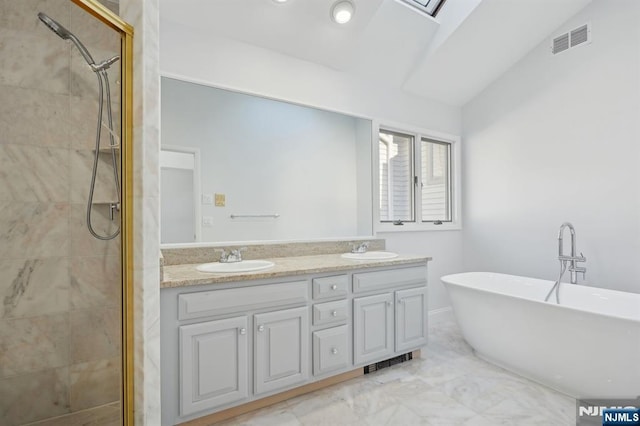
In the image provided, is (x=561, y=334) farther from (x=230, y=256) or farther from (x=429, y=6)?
(x=429, y=6)

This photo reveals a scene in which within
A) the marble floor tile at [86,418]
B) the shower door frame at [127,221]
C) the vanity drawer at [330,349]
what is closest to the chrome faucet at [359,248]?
the vanity drawer at [330,349]

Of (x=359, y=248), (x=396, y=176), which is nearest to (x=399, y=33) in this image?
(x=396, y=176)

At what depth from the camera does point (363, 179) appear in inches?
114

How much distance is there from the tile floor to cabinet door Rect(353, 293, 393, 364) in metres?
0.16

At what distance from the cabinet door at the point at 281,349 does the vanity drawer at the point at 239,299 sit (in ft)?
0.24

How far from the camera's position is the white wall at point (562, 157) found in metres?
2.39

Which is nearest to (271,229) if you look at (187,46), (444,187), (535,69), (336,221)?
(336,221)

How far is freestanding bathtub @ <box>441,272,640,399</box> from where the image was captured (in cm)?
165

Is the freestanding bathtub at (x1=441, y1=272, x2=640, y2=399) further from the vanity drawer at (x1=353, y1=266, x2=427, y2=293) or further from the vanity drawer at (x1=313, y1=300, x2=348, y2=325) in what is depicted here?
the vanity drawer at (x1=313, y1=300, x2=348, y2=325)

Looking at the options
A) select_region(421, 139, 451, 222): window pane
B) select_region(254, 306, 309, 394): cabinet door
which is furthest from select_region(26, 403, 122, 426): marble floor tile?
select_region(421, 139, 451, 222): window pane

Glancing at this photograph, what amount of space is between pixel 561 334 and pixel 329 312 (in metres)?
1.41

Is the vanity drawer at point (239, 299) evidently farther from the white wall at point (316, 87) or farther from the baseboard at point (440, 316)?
the baseboard at point (440, 316)

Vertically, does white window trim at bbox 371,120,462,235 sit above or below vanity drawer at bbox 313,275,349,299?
above

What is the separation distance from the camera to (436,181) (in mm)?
3500
